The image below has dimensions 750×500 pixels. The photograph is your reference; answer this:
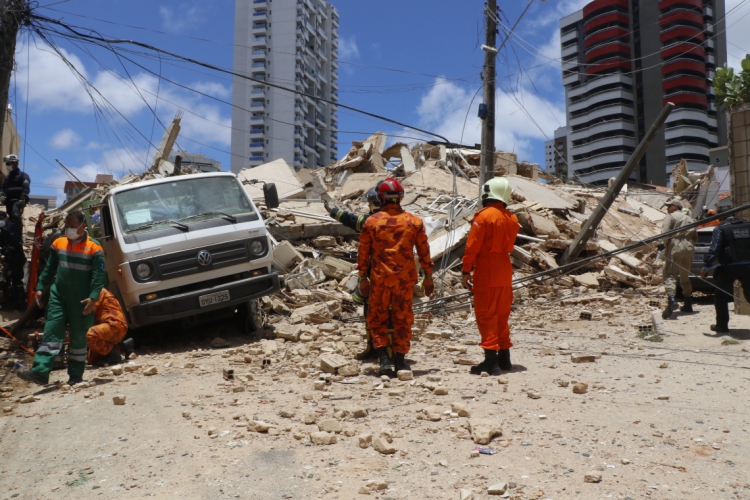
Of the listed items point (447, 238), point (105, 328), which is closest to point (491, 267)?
point (105, 328)

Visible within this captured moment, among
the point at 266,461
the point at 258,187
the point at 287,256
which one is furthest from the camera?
the point at 258,187

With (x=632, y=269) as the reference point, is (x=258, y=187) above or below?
above

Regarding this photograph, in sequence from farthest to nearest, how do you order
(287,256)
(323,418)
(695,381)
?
1. (287,256)
2. (695,381)
3. (323,418)

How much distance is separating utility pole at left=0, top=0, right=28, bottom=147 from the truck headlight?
3.89 m

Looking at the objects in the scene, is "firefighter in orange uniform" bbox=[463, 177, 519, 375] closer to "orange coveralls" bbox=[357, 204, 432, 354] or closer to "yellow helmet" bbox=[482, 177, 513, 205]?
"yellow helmet" bbox=[482, 177, 513, 205]

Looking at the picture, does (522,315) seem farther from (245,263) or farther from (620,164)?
(620,164)

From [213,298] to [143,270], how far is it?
2.78 feet

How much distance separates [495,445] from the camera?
4.02 m

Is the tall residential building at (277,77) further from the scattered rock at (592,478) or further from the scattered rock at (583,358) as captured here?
the scattered rock at (592,478)

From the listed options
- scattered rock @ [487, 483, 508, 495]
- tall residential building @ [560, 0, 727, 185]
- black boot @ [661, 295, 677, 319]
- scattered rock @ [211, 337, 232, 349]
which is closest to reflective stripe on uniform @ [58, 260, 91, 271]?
scattered rock @ [211, 337, 232, 349]

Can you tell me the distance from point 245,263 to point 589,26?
10040 cm

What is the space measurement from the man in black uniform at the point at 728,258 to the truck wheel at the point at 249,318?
560 centimetres

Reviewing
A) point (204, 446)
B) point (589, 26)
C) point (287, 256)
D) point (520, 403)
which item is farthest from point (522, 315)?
point (589, 26)

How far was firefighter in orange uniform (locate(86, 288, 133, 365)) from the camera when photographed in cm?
725
